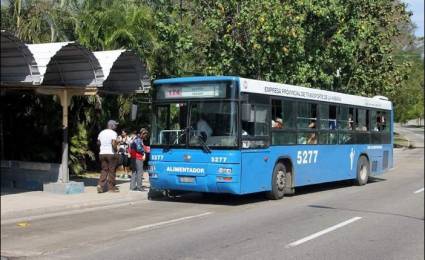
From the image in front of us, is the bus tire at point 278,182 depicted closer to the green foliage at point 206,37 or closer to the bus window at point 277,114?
the bus window at point 277,114

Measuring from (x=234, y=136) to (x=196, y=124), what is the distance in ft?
3.26

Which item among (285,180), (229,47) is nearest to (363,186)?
(285,180)

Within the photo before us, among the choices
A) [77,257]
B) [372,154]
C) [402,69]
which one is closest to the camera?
[77,257]

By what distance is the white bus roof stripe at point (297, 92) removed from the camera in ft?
46.5

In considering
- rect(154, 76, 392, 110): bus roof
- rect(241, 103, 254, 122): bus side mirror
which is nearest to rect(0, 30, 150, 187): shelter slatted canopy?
rect(154, 76, 392, 110): bus roof

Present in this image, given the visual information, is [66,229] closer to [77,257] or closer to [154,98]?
[77,257]

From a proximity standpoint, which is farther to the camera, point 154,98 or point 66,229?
point 154,98

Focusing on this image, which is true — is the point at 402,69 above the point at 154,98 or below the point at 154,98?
above

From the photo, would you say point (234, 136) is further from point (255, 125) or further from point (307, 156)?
point (307, 156)

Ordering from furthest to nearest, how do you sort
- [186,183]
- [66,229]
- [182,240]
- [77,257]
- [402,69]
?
1. [402,69]
2. [186,183]
3. [66,229]
4. [182,240]
5. [77,257]

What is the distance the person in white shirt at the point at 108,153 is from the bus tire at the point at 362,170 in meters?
8.14

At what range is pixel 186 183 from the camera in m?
14.4

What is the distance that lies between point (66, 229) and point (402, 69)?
833 inches

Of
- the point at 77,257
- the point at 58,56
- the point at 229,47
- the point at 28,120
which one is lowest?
the point at 77,257
